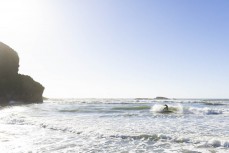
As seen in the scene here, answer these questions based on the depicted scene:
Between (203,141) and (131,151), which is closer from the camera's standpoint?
(131,151)

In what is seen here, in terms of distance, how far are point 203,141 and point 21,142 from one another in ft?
30.4

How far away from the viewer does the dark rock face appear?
308 feet

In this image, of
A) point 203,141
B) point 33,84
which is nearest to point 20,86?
point 33,84

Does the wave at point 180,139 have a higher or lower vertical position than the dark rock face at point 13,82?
lower

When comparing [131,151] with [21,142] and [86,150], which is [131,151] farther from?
[21,142]

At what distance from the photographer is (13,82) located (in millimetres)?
99312

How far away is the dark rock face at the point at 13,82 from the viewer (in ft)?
308

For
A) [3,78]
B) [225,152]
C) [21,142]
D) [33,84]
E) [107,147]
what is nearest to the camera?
[225,152]

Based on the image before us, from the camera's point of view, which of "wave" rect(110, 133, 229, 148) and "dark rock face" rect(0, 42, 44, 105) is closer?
"wave" rect(110, 133, 229, 148)

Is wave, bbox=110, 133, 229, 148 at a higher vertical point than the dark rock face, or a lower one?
lower

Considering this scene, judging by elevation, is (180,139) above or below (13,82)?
below

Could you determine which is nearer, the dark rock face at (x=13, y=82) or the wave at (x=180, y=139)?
the wave at (x=180, y=139)

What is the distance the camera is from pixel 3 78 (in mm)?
94438

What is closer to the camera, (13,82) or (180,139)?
(180,139)
